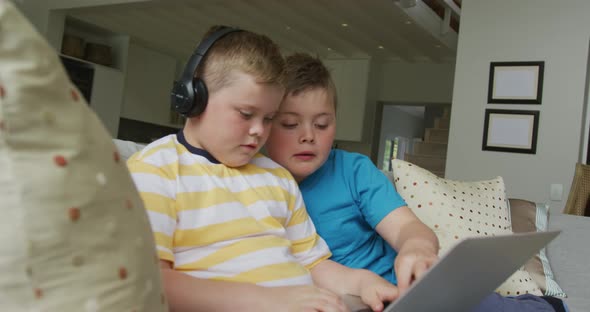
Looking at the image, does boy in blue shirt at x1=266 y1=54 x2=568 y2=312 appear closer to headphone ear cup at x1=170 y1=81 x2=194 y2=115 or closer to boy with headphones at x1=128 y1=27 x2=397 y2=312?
boy with headphones at x1=128 y1=27 x2=397 y2=312

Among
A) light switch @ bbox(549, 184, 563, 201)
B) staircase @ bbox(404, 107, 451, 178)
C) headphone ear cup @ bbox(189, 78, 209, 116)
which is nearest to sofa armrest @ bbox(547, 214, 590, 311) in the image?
headphone ear cup @ bbox(189, 78, 209, 116)

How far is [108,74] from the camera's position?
730cm

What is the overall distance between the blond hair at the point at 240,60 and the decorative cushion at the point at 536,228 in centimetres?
119

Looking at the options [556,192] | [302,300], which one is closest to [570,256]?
[302,300]

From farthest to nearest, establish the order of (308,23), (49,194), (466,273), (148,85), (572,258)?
(148,85) → (308,23) → (572,258) → (466,273) → (49,194)

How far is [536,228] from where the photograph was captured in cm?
175

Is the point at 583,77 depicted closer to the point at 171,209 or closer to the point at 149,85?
the point at 171,209

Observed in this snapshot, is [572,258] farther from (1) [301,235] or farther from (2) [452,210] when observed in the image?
(1) [301,235]

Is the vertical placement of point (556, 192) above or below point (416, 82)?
below

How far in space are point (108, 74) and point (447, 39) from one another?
15.2 ft

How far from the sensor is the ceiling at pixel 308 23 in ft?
18.2

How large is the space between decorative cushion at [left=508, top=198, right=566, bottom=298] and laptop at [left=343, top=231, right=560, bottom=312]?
3.07 ft

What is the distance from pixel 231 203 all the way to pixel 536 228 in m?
1.35

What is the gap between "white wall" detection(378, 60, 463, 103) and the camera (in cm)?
775
